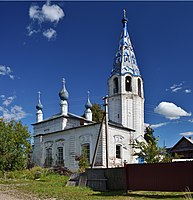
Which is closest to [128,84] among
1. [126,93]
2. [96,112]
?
[126,93]

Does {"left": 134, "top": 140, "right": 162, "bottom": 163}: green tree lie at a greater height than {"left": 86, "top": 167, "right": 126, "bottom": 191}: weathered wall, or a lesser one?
greater

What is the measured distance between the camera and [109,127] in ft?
90.8

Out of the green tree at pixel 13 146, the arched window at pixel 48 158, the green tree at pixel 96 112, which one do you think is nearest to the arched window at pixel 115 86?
the green tree at pixel 96 112

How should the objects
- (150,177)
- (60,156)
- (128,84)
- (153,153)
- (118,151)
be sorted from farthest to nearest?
(128,84)
(60,156)
(118,151)
(153,153)
(150,177)

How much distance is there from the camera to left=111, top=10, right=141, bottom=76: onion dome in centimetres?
3581

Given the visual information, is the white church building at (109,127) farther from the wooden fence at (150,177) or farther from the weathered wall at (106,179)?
the wooden fence at (150,177)

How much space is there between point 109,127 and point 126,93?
8.47 m

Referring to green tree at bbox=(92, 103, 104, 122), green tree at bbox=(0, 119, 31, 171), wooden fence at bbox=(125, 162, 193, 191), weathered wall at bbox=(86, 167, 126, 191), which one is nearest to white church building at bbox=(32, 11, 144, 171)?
green tree at bbox=(0, 119, 31, 171)

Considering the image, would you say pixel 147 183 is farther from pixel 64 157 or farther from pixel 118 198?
pixel 64 157

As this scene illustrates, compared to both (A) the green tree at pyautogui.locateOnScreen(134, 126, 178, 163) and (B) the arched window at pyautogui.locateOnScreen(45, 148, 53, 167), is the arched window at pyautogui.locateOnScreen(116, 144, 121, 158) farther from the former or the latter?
(B) the arched window at pyautogui.locateOnScreen(45, 148, 53, 167)

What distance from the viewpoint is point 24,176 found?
891 inches

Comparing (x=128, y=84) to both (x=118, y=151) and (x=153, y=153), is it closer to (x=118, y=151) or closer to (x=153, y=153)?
(x=118, y=151)

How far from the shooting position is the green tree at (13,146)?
80.6 ft

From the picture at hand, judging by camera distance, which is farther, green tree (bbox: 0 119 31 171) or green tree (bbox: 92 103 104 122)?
green tree (bbox: 92 103 104 122)
